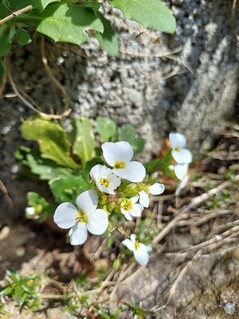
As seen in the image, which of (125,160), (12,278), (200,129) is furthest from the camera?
(200,129)

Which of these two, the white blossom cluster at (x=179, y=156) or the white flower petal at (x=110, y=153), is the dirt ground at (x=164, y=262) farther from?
the white flower petal at (x=110, y=153)

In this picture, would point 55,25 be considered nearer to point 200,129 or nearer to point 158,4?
point 158,4

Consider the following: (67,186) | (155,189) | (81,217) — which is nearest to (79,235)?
(81,217)

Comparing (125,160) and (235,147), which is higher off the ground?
(125,160)

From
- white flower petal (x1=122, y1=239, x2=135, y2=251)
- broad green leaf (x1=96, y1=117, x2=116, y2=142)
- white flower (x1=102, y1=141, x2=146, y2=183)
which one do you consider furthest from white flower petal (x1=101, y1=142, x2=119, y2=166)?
broad green leaf (x1=96, y1=117, x2=116, y2=142)

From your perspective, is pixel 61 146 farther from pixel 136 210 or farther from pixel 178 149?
pixel 136 210

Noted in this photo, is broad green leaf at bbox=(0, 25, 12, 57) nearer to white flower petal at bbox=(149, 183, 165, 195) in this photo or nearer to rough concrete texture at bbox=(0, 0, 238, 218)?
rough concrete texture at bbox=(0, 0, 238, 218)

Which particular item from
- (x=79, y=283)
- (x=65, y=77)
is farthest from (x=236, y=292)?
(x=65, y=77)
